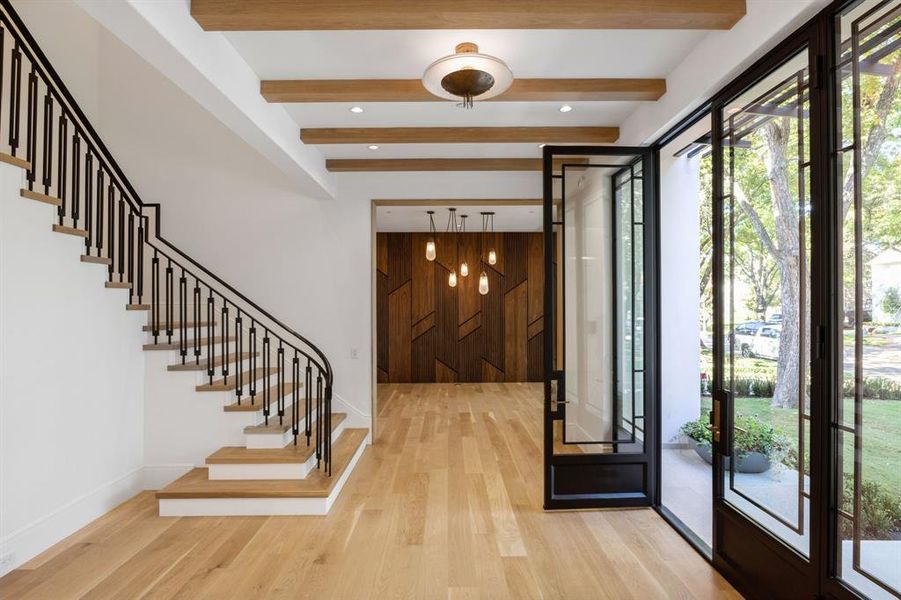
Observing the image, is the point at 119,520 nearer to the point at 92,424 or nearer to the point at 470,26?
the point at 92,424

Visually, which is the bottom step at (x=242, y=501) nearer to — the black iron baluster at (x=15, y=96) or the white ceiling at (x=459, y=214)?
the black iron baluster at (x=15, y=96)

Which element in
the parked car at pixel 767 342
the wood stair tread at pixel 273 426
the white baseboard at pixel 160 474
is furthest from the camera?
the white baseboard at pixel 160 474

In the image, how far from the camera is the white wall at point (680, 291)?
5.30 metres

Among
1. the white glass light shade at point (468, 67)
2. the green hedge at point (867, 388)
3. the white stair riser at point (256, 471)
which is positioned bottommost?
the white stair riser at point (256, 471)

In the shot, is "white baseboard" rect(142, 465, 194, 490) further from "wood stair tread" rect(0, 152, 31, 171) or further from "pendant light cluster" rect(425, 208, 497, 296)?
"pendant light cluster" rect(425, 208, 497, 296)

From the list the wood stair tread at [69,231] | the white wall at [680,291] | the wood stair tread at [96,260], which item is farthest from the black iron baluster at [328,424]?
the white wall at [680,291]

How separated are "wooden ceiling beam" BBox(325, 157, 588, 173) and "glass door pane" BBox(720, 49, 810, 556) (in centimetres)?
240

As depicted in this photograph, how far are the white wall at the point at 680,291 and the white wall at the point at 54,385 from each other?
514 cm

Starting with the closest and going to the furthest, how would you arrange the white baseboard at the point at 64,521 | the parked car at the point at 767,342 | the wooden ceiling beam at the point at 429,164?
the parked car at the point at 767,342 → the white baseboard at the point at 64,521 → the wooden ceiling beam at the point at 429,164

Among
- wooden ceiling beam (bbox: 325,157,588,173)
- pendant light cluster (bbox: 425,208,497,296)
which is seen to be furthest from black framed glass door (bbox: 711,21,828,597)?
pendant light cluster (bbox: 425,208,497,296)

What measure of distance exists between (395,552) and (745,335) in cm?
235

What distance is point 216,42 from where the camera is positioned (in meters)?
2.61

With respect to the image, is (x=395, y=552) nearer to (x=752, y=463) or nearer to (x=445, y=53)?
(x=752, y=463)

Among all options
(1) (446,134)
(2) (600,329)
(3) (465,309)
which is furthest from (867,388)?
(3) (465,309)
